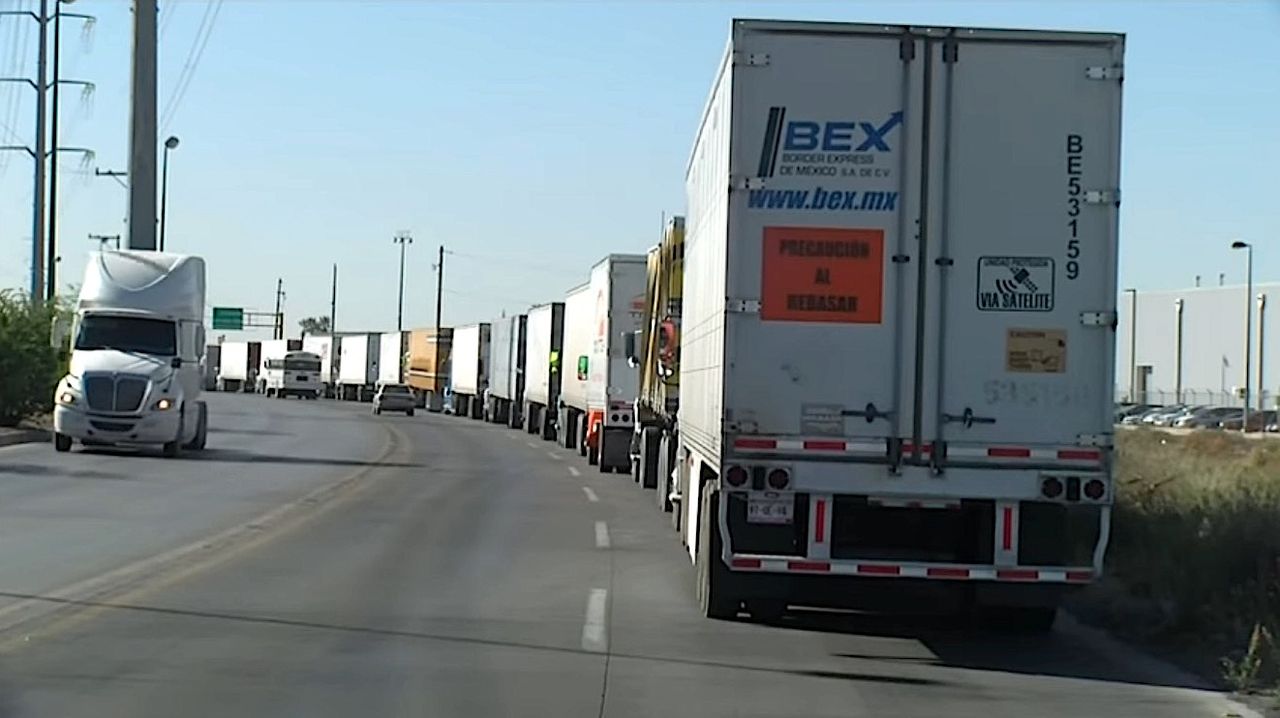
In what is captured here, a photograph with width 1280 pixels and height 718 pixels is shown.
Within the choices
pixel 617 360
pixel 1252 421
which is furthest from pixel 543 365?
pixel 1252 421

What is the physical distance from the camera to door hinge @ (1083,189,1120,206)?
12109 mm

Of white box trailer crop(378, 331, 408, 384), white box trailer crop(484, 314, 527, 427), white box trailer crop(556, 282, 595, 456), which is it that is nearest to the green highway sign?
white box trailer crop(378, 331, 408, 384)

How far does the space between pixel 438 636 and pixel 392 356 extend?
75.3 metres

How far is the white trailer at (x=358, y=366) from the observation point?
9219cm

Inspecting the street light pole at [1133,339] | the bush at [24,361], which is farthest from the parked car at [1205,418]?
the bush at [24,361]

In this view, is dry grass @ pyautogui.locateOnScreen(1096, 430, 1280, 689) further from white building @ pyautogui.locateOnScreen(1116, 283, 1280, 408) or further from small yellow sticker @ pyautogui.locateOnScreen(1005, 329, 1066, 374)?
white building @ pyautogui.locateOnScreen(1116, 283, 1280, 408)

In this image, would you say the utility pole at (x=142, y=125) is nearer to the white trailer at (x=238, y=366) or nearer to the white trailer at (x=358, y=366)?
the white trailer at (x=358, y=366)

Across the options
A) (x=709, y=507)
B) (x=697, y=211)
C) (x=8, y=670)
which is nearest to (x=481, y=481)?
(x=697, y=211)

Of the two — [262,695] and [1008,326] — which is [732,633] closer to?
[1008,326]

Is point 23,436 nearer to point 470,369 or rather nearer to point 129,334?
point 129,334

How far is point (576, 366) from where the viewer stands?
40875 mm

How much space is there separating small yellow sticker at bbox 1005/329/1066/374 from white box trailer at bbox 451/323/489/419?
178 feet

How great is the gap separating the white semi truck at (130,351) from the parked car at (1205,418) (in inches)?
1824

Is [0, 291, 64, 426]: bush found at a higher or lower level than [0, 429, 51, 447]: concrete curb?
higher
